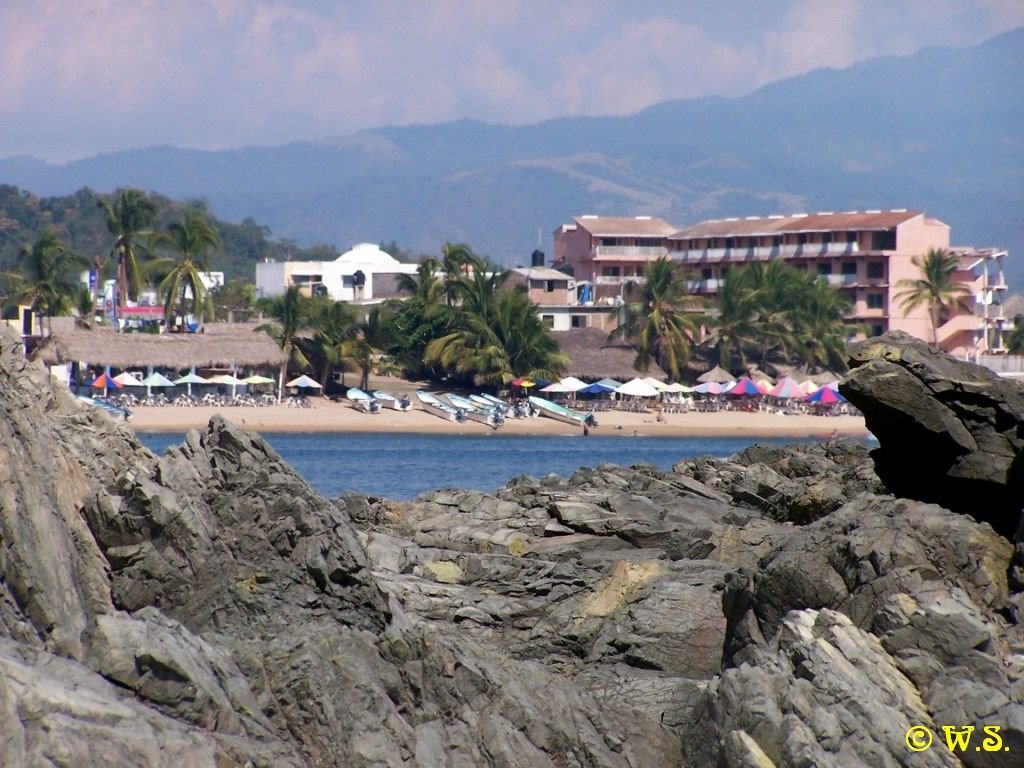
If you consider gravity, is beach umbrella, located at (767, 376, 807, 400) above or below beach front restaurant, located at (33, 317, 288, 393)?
below

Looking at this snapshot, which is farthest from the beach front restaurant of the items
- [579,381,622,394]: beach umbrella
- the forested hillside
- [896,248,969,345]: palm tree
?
the forested hillside

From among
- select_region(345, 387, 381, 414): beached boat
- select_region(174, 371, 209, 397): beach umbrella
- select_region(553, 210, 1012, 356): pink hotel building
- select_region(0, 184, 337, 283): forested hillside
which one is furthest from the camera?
select_region(0, 184, 337, 283): forested hillside

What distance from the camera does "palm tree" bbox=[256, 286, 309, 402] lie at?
64562 mm

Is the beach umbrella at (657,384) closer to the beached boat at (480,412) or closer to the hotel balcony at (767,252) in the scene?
the beached boat at (480,412)

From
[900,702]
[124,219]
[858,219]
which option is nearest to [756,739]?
[900,702]

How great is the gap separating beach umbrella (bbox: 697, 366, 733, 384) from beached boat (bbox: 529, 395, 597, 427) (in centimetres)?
905

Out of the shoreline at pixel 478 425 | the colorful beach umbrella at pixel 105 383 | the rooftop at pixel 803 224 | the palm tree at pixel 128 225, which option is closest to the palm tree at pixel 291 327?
the shoreline at pixel 478 425

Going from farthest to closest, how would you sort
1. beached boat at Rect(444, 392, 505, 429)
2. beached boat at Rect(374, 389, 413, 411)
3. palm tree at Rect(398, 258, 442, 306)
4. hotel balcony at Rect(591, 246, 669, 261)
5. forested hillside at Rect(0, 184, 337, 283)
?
forested hillside at Rect(0, 184, 337, 283), hotel balcony at Rect(591, 246, 669, 261), palm tree at Rect(398, 258, 442, 306), beached boat at Rect(374, 389, 413, 411), beached boat at Rect(444, 392, 505, 429)

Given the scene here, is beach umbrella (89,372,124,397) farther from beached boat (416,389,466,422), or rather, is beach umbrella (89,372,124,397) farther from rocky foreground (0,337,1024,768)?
rocky foreground (0,337,1024,768)

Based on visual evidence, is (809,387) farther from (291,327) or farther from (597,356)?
(291,327)

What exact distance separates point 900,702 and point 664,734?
1.95 m

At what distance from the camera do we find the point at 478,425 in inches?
2327

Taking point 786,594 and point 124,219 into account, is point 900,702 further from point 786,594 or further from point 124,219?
point 124,219

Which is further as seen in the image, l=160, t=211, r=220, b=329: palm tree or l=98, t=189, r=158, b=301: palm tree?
l=98, t=189, r=158, b=301: palm tree
